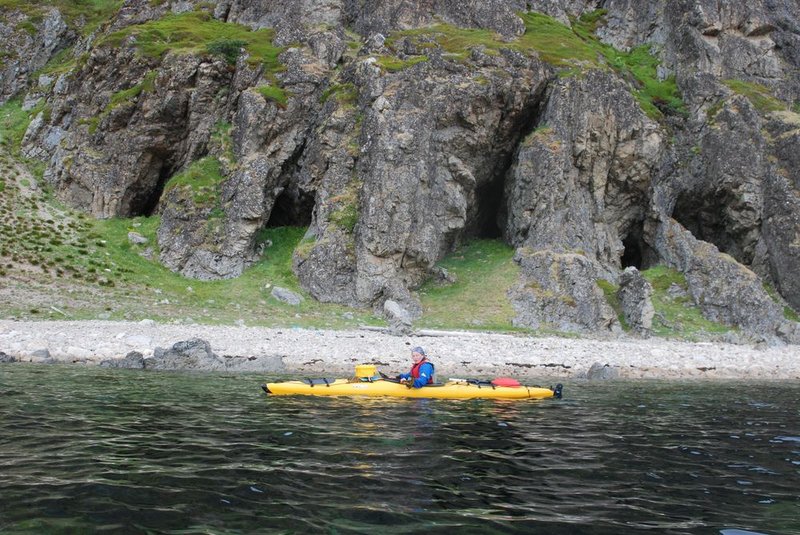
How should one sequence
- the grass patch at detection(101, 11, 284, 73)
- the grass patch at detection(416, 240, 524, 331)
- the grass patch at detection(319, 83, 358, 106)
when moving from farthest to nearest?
1. the grass patch at detection(101, 11, 284, 73)
2. the grass patch at detection(319, 83, 358, 106)
3. the grass patch at detection(416, 240, 524, 331)

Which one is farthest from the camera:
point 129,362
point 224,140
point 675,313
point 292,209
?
point 292,209

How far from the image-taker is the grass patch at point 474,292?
32219 millimetres

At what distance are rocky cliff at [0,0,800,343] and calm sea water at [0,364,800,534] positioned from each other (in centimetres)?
1972

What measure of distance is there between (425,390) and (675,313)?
24.4 metres

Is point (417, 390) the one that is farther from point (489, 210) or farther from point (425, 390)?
point (489, 210)

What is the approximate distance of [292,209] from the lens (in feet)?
137

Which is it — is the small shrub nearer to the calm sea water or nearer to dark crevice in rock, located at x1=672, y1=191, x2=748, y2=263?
the calm sea water

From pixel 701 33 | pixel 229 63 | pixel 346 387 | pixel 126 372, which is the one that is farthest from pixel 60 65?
pixel 701 33

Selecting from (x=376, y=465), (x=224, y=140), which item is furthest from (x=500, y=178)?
(x=376, y=465)

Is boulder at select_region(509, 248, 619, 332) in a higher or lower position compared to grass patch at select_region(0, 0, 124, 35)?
lower

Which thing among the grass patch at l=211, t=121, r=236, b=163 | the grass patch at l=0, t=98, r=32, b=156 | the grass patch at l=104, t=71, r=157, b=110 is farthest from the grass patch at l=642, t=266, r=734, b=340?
the grass patch at l=0, t=98, r=32, b=156

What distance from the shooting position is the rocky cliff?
35.7 meters

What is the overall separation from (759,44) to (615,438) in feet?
180

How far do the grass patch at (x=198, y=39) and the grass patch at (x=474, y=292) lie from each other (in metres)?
20.3
